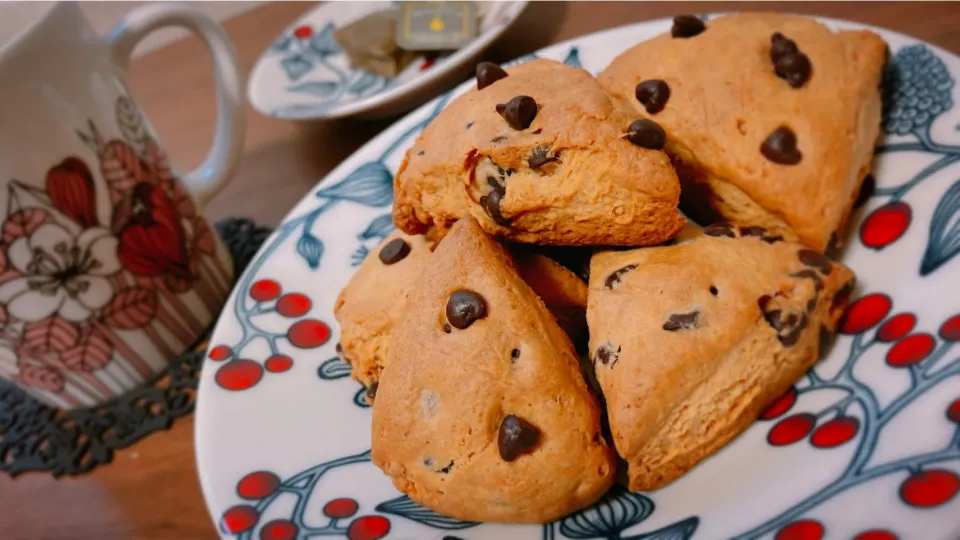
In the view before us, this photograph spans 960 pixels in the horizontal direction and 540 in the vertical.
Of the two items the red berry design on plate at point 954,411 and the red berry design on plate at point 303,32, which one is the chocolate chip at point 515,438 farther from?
the red berry design on plate at point 303,32

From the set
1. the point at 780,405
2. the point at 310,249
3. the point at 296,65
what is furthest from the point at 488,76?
the point at 296,65

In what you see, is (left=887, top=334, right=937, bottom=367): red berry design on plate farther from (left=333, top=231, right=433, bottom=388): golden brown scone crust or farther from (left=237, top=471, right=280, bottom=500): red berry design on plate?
(left=237, top=471, right=280, bottom=500): red berry design on plate

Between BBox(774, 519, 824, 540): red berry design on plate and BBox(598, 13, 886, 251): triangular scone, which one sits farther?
BBox(598, 13, 886, 251): triangular scone

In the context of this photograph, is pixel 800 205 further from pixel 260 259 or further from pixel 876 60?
pixel 260 259

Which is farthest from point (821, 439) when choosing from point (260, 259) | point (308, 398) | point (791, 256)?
point (260, 259)

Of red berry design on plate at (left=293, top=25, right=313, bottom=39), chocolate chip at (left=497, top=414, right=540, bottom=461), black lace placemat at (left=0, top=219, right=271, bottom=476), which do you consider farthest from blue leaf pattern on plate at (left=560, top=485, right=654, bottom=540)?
red berry design on plate at (left=293, top=25, right=313, bottom=39)

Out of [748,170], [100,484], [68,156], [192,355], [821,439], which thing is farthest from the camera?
[192,355]

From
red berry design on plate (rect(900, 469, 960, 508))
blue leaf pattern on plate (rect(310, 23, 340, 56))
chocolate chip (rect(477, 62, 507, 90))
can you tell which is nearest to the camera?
red berry design on plate (rect(900, 469, 960, 508))
